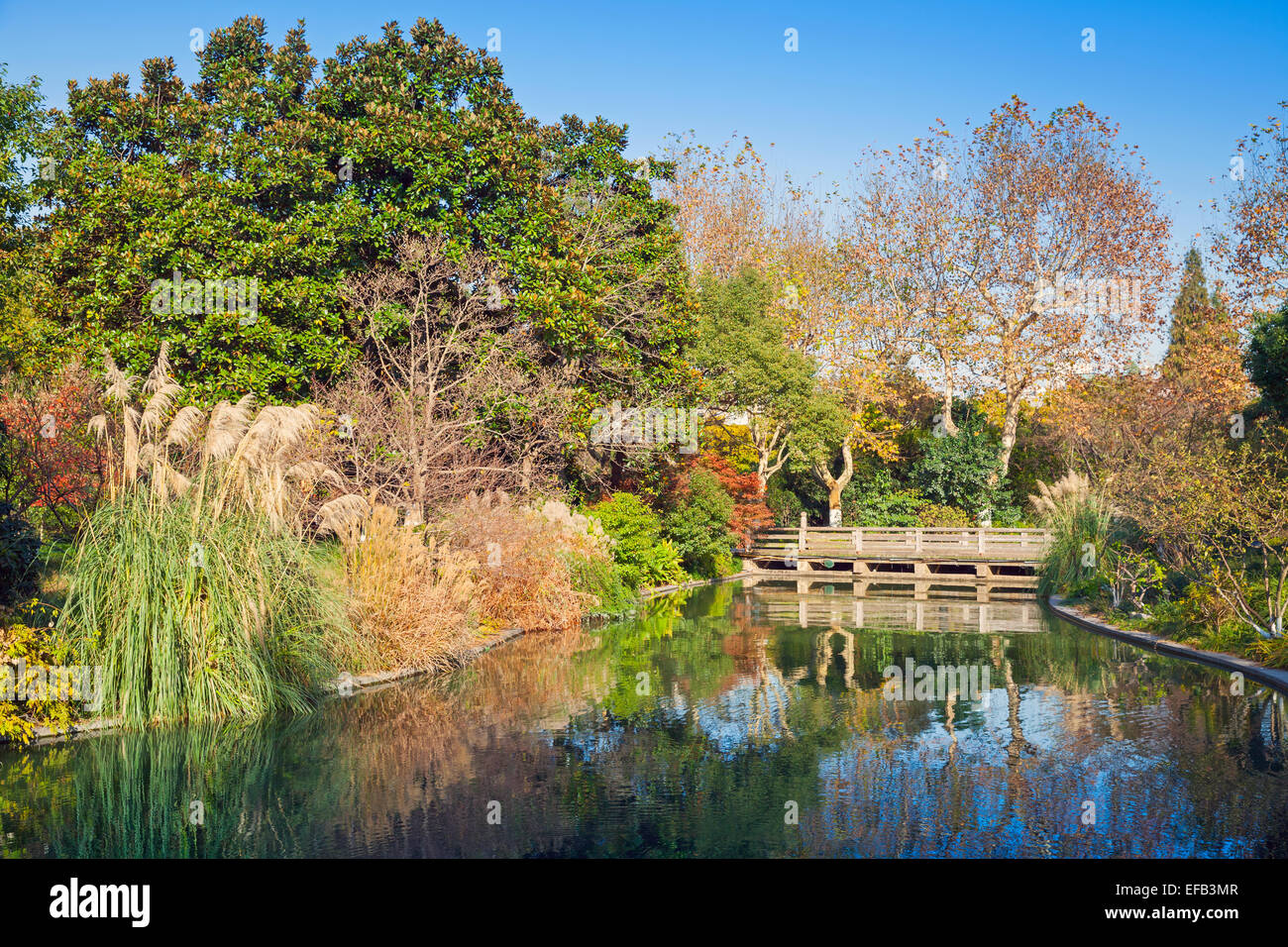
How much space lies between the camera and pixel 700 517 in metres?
29.7

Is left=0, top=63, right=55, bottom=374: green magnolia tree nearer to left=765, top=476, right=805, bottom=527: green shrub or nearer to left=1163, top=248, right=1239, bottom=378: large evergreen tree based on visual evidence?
left=765, top=476, right=805, bottom=527: green shrub

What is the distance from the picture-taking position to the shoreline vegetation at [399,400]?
411 inches

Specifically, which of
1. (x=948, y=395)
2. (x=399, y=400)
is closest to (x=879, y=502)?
(x=948, y=395)

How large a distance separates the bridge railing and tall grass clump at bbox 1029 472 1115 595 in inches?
166

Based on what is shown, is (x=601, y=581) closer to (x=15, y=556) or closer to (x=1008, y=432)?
(x=15, y=556)

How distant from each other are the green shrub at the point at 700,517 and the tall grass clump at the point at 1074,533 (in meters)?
8.86

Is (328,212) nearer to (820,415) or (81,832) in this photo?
(81,832)
